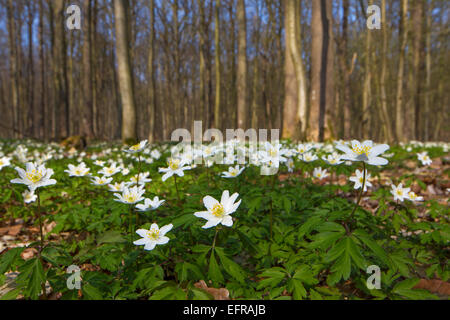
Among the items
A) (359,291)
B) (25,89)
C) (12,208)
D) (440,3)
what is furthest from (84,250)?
(25,89)

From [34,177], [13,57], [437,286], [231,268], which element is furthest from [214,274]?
[13,57]

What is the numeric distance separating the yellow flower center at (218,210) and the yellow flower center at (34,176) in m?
1.00

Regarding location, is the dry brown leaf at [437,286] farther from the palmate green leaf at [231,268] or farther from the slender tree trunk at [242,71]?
the slender tree trunk at [242,71]

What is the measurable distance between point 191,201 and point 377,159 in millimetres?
1156

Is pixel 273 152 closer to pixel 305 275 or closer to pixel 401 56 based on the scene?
pixel 305 275

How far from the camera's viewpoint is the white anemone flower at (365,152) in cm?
122

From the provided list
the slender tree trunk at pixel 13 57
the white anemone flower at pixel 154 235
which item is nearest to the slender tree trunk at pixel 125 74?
the white anemone flower at pixel 154 235

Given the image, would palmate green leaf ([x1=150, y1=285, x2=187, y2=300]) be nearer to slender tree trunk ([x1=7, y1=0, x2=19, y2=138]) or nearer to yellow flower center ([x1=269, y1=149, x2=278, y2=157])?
yellow flower center ([x1=269, y1=149, x2=278, y2=157])

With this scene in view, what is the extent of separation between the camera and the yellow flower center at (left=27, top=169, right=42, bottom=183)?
1.44 meters

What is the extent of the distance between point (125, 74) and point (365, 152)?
7364 mm

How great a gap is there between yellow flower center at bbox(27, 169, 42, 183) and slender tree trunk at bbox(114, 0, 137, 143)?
5992 millimetres

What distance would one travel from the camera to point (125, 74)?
289 inches
